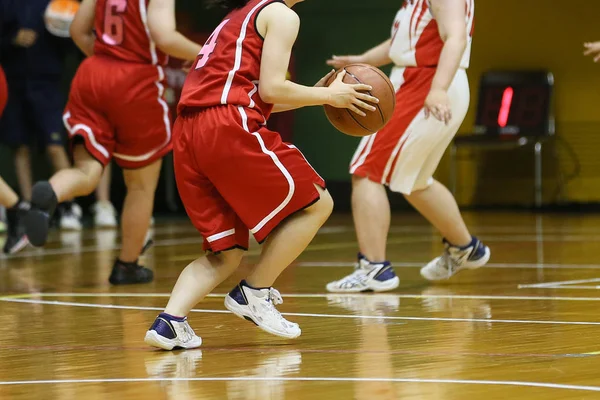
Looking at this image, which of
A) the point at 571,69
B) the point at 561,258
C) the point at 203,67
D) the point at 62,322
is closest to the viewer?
the point at 203,67

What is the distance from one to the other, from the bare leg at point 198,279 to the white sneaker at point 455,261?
1949mm

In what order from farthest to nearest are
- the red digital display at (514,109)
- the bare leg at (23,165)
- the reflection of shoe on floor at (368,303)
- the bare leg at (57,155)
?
1. the red digital display at (514,109)
2. the bare leg at (23,165)
3. the bare leg at (57,155)
4. the reflection of shoe on floor at (368,303)

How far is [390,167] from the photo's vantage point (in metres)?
5.59

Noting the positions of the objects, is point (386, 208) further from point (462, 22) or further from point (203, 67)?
point (203, 67)

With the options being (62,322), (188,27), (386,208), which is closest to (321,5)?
(188,27)

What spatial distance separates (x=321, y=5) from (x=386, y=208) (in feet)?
21.7

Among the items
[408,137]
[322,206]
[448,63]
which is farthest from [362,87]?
[408,137]

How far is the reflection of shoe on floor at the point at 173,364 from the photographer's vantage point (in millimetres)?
3549

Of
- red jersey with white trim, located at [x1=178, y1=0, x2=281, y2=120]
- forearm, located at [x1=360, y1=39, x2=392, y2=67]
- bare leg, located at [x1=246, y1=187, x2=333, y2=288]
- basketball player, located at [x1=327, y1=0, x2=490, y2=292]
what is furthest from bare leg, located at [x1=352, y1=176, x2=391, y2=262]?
red jersey with white trim, located at [x1=178, y1=0, x2=281, y2=120]

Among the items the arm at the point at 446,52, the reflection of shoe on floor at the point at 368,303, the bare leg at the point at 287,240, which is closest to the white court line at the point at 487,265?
the reflection of shoe on floor at the point at 368,303

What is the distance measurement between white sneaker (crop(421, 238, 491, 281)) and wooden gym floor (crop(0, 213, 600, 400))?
77 millimetres

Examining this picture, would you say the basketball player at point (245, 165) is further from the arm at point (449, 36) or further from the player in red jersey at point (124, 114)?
the player in red jersey at point (124, 114)

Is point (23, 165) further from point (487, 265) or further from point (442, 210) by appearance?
point (442, 210)

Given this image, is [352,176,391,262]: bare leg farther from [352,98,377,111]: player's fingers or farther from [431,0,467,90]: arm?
[352,98,377,111]: player's fingers
